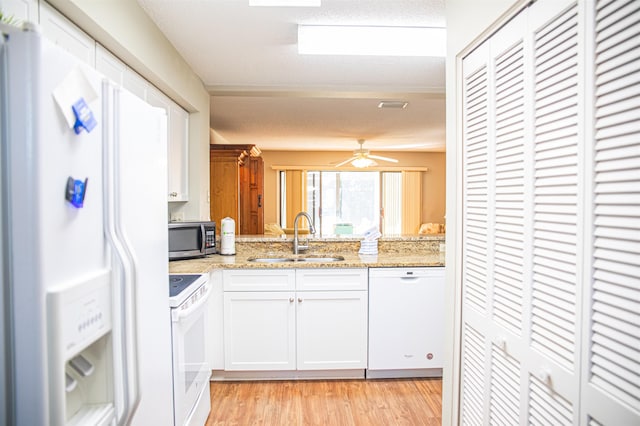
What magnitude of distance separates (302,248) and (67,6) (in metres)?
2.15

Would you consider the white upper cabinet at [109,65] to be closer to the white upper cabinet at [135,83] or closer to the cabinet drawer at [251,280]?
the white upper cabinet at [135,83]

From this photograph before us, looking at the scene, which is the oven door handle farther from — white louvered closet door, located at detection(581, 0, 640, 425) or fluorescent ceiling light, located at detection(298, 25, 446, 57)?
fluorescent ceiling light, located at detection(298, 25, 446, 57)

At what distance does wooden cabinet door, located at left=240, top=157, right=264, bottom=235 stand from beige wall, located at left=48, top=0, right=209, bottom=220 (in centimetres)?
158

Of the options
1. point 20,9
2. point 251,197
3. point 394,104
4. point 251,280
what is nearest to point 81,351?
point 20,9

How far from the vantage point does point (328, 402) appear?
2240mm

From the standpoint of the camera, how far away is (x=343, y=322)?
2.47 metres

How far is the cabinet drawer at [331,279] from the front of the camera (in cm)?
244

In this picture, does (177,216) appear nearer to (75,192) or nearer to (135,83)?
(135,83)

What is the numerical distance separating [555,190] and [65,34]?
1866mm

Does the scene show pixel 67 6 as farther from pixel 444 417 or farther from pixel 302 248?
pixel 444 417

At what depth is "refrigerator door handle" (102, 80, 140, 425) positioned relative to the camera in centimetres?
81

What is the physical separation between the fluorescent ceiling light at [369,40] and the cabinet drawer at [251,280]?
148 centimetres

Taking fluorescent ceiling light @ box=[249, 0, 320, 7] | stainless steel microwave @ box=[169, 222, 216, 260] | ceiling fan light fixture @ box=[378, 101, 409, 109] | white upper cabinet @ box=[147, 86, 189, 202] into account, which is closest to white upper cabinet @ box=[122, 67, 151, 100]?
white upper cabinet @ box=[147, 86, 189, 202]

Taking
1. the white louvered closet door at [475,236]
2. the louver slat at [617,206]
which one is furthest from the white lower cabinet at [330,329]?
the louver slat at [617,206]
